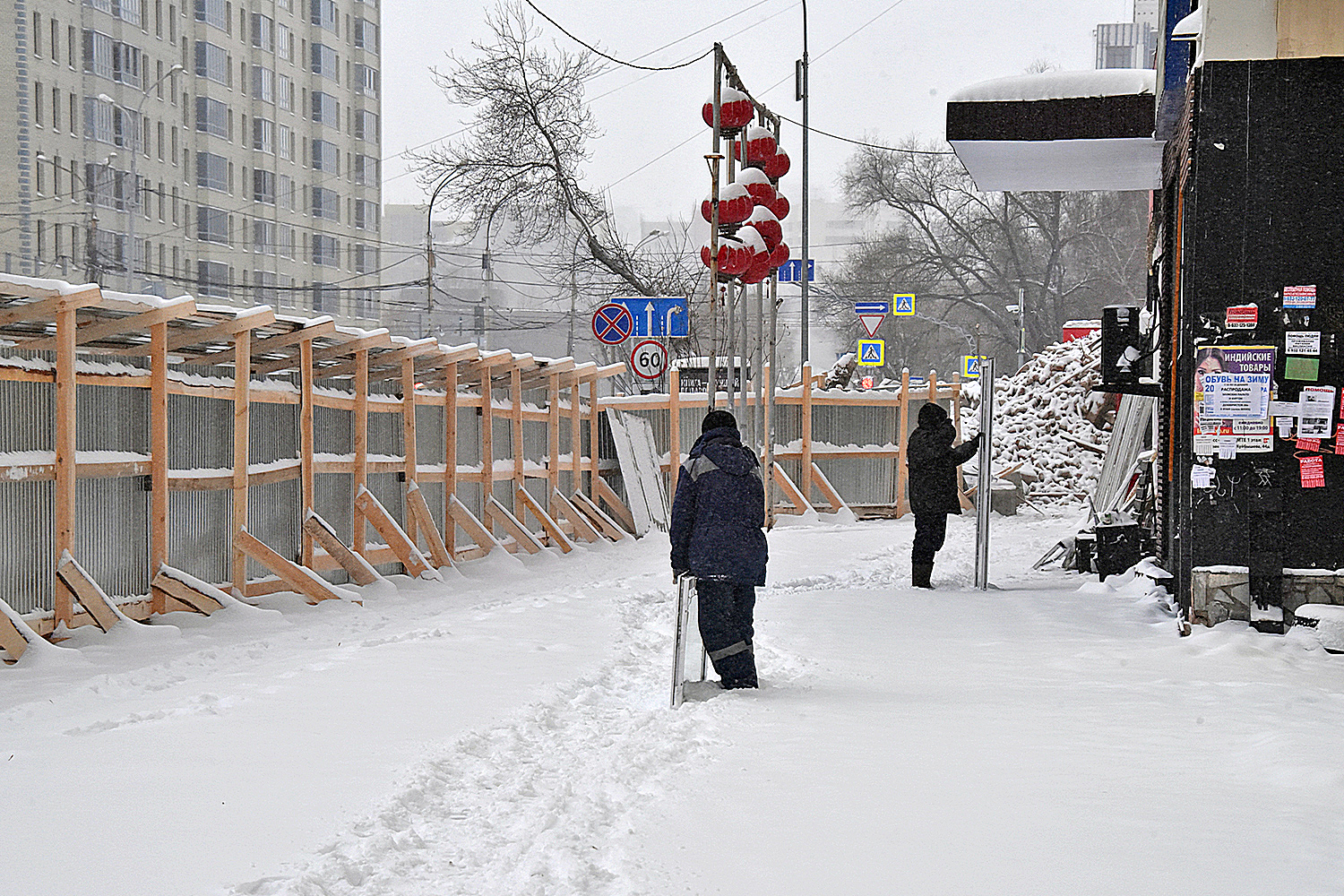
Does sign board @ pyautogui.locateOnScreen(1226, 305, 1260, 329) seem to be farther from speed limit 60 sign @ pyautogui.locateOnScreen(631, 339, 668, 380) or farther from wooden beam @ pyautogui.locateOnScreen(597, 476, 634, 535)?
wooden beam @ pyautogui.locateOnScreen(597, 476, 634, 535)

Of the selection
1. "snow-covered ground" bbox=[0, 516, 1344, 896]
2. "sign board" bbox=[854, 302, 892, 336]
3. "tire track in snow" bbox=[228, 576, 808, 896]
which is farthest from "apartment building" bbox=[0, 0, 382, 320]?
"tire track in snow" bbox=[228, 576, 808, 896]

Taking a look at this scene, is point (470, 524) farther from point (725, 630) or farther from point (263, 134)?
point (263, 134)

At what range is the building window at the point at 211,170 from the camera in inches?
2233

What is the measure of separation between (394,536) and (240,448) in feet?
7.87

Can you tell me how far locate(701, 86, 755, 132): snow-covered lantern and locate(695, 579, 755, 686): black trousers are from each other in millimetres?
7641

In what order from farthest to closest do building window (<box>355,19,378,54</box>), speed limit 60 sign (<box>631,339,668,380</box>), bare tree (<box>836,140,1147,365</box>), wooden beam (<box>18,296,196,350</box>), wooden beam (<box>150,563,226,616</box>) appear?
1. building window (<box>355,19,378,54</box>)
2. bare tree (<box>836,140,1147,365</box>)
3. speed limit 60 sign (<box>631,339,668,380</box>)
4. wooden beam (<box>150,563,226,616</box>)
5. wooden beam (<box>18,296,196,350</box>)

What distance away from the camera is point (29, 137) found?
148 feet

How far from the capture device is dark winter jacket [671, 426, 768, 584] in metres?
7.41

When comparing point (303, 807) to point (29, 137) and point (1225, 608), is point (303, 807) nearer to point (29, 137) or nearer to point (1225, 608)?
point (1225, 608)

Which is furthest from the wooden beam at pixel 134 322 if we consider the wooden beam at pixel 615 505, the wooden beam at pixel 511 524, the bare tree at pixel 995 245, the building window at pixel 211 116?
the building window at pixel 211 116

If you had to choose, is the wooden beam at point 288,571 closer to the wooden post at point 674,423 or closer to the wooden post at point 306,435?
the wooden post at point 306,435

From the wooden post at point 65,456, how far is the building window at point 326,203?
196 ft

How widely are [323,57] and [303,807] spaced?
219 ft

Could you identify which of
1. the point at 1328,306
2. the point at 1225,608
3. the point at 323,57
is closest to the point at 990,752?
the point at 1225,608
